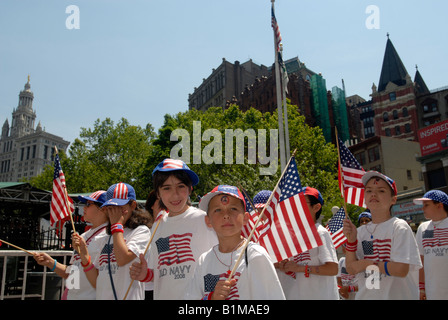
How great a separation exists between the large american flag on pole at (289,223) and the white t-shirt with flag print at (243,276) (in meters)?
1.02

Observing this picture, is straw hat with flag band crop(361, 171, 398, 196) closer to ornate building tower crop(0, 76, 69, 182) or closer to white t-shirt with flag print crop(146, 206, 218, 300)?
white t-shirt with flag print crop(146, 206, 218, 300)

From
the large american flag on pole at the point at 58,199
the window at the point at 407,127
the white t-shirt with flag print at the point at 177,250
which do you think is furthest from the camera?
the window at the point at 407,127

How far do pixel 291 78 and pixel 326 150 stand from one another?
116 feet

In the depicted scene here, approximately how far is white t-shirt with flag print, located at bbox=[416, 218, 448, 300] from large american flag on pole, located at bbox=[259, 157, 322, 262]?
7.17 feet

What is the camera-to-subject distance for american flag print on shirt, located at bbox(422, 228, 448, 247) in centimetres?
494

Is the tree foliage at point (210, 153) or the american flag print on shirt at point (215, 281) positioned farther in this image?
the tree foliage at point (210, 153)

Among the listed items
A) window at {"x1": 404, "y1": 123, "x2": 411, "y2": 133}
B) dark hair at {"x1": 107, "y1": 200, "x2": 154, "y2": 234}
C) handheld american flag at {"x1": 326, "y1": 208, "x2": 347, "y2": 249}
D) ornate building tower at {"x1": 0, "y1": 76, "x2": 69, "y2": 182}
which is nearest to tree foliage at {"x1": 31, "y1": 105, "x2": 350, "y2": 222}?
handheld american flag at {"x1": 326, "y1": 208, "x2": 347, "y2": 249}

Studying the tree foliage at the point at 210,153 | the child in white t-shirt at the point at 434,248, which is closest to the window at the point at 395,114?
the tree foliage at the point at 210,153

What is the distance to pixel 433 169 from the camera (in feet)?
107

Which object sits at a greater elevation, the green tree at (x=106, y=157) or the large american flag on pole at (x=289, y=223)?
the green tree at (x=106, y=157)

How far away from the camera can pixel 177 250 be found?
3545 millimetres

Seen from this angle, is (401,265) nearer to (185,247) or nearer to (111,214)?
(185,247)

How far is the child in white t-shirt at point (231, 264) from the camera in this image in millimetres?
2531

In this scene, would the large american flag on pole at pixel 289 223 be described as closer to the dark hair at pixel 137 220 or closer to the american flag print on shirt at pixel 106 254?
the dark hair at pixel 137 220
